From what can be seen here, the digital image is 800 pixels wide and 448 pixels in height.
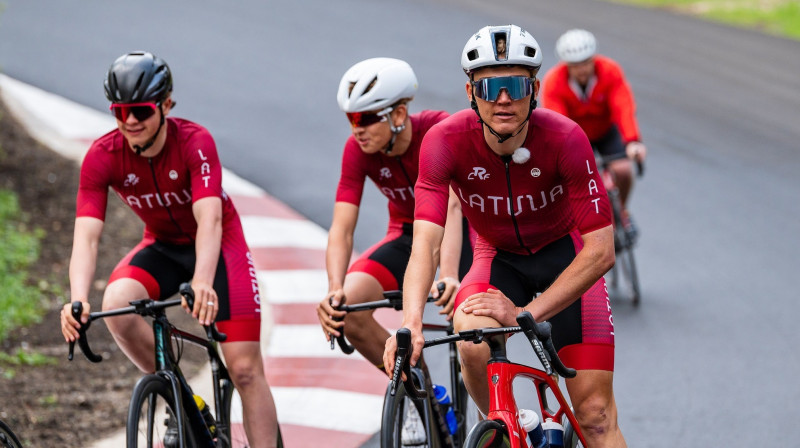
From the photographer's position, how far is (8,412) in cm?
693

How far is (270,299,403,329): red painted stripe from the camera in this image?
894 centimetres

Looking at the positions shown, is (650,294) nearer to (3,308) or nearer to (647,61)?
(3,308)

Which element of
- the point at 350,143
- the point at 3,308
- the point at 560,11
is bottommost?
the point at 3,308

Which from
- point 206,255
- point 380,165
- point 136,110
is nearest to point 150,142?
point 136,110

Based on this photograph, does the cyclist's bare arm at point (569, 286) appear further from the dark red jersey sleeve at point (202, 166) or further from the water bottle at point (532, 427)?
the dark red jersey sleeve at point (202, 166)

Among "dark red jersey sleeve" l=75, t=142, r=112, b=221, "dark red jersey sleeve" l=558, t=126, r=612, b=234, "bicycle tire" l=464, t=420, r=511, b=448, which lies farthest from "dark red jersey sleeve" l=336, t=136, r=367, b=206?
"bicycle tire" l=464, t=420, r=511, b=448

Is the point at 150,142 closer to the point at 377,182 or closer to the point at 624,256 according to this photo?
the point at 377,182

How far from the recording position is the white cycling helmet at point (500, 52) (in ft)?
15.2

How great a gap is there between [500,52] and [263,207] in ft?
23.6

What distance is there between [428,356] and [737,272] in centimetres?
358

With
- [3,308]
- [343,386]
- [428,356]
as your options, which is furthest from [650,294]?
[3,308]

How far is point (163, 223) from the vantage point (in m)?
5.99

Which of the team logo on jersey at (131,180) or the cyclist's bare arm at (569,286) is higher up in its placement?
the team logo on jersey at (131,180)

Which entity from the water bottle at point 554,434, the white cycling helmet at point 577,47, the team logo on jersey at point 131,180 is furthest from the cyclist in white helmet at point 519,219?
the white cycling helmet at point 577,47
